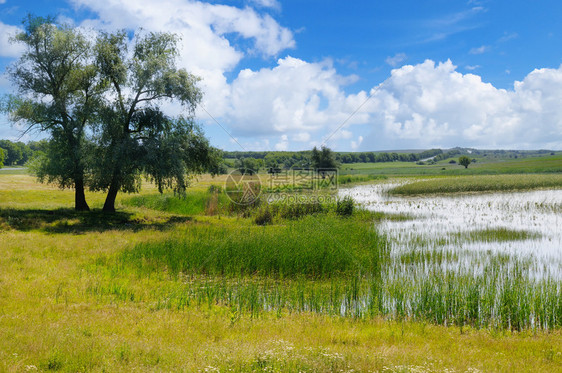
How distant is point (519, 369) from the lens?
660 centimetres

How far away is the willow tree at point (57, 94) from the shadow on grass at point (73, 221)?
2.64 metres

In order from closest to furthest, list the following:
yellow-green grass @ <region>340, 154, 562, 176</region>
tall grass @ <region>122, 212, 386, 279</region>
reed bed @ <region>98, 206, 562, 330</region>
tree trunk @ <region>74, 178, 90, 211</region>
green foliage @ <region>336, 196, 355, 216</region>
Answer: reed bed @ <region>98, 206, 562, 330</region>, tall grass @ <region>122, 212, 386, 279</region>, tree trunk @ <region>74, 178, 90, 211</region>, green foliage @ <region>336, 196, 355, 216</region>, yellow-green grass @ <region>340, 154, 562, 176</region>

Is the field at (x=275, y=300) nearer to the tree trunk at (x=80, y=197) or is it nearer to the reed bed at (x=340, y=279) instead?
the reed bed at (x=340, y=279)

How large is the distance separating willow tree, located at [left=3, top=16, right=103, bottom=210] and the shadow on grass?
264 cm

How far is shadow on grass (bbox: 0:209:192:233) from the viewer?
20.9m

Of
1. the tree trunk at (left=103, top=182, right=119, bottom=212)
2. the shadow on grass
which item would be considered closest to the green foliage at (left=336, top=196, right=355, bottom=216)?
the shadow on grass

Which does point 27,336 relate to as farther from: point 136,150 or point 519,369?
point 136,150

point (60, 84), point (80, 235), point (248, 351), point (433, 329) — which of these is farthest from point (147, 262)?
point (60, 84)

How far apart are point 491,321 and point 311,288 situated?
17.6ft

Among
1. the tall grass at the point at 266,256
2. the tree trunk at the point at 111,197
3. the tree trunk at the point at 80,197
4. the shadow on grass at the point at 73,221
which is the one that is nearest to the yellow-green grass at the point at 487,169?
the tree trunk at the point at 111,197

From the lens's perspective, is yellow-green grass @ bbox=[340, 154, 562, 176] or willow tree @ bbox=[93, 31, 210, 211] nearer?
willow tree @ bbox=[93, 31, 210, 211]

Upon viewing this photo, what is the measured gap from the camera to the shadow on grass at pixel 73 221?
68.4 feet

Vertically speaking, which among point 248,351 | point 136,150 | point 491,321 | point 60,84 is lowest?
point 491,321

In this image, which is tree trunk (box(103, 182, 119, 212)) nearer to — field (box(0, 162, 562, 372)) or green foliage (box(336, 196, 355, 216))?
field (box(0, 162, 562, 372))
